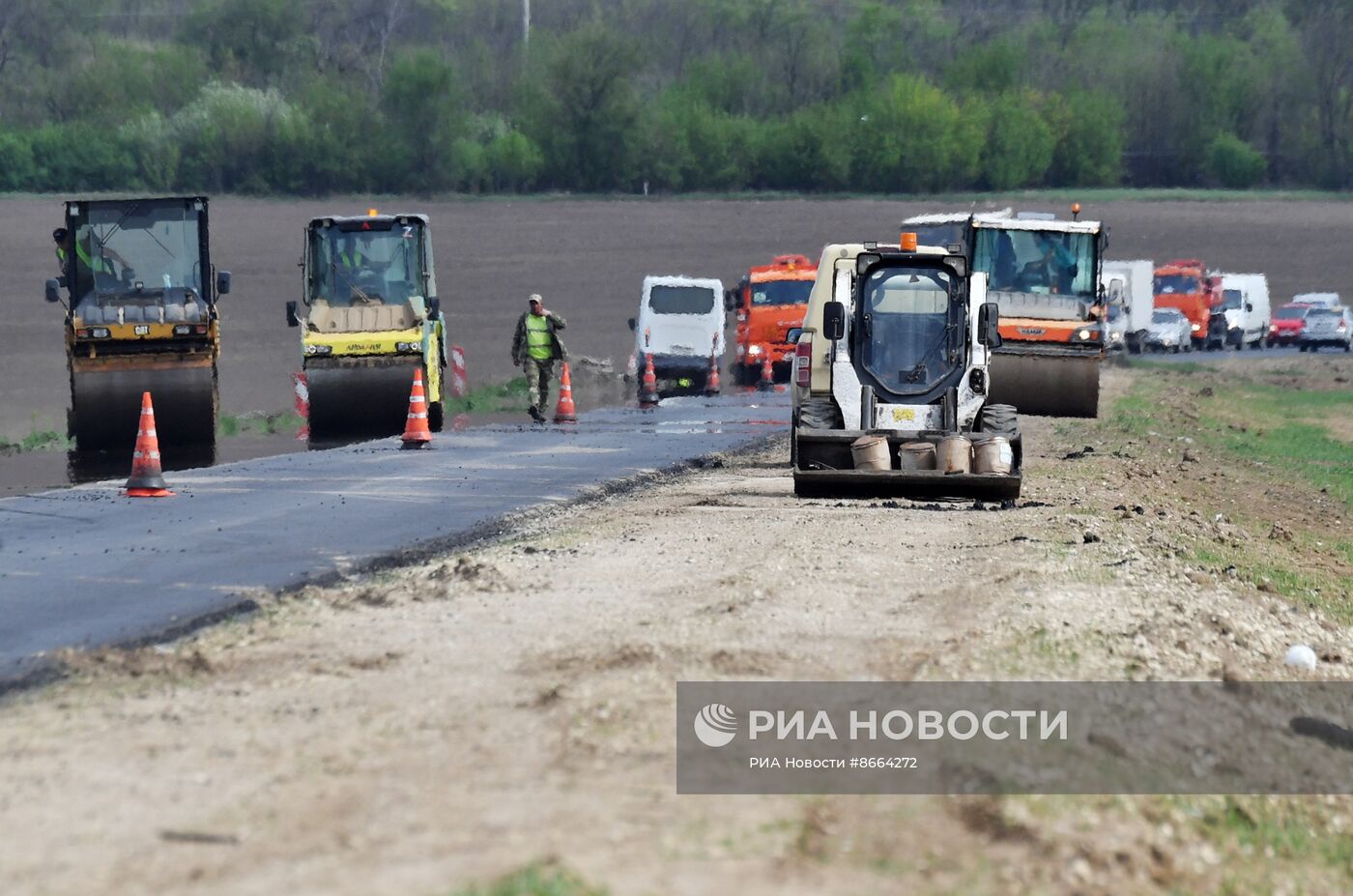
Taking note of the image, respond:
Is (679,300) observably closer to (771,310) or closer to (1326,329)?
(771,310)

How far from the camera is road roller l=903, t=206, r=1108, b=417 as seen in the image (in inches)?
1073

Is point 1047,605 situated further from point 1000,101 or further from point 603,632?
point 1000,101

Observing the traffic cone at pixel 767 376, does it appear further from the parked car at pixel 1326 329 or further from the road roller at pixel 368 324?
the parked car at pixel 1326 329

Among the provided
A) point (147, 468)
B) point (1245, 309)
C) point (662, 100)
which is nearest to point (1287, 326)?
point (1245, 309)

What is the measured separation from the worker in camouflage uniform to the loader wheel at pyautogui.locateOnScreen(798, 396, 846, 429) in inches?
423

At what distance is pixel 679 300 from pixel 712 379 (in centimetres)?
Result: 179

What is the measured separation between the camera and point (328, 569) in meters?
12.3

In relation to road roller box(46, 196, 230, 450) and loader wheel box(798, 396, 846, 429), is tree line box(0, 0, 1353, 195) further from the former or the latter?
loader wheel box(798, 396, 846, 429)

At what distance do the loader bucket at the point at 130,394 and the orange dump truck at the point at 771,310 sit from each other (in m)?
15.2

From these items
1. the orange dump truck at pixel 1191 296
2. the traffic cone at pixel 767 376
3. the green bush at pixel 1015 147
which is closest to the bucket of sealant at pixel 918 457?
the traffic cone at pixel 767 376

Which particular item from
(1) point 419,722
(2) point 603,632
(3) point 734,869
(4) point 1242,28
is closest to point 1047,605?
(2) point 603,632

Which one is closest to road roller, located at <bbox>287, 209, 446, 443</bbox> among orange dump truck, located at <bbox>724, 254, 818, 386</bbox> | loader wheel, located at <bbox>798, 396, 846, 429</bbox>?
loader wheel, located at <bbox>798, 396, 846, 429</bbox>

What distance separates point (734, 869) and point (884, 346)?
12.0 metres

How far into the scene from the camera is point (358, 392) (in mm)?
27141
